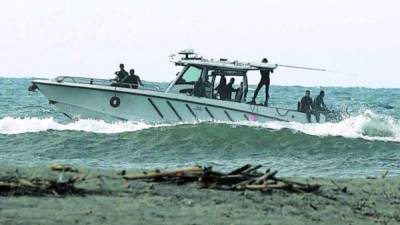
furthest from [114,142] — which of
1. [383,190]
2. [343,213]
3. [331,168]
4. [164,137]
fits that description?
[343,213]

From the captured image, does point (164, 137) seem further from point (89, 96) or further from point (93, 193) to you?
point (93, 193)

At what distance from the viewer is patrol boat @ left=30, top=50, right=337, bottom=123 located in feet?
80.3

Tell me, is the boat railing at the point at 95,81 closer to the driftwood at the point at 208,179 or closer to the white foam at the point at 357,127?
the white foam at the point at 357,127

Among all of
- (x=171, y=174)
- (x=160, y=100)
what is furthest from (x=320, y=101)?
(x=171, y=174)

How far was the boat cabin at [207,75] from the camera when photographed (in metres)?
24.9

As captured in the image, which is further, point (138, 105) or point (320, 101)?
point (320, 101)

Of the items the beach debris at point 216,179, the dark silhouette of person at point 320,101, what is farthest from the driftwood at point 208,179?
the dark silhouette of person at point 320,101

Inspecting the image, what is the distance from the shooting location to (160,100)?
24.4 meters

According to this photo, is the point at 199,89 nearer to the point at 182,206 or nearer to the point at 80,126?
the point at 80,126

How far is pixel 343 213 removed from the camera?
9.45 meters

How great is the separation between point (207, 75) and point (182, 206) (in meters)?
16.3

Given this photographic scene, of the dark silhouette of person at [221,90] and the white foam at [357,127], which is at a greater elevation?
the dark silhouette of person at [221,90]

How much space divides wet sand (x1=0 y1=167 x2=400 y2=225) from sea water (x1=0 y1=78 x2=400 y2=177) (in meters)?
7.41

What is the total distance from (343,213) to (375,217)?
0.34 metres
